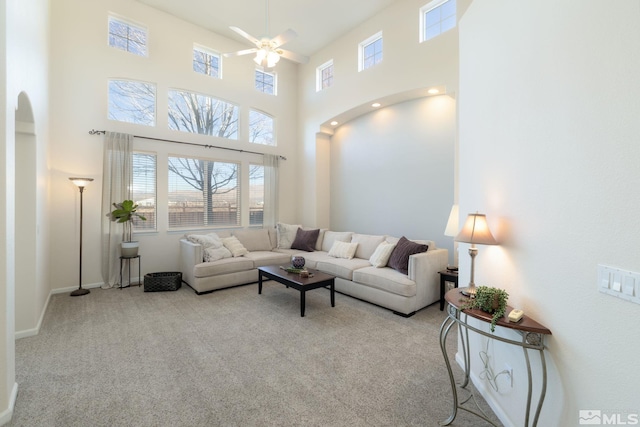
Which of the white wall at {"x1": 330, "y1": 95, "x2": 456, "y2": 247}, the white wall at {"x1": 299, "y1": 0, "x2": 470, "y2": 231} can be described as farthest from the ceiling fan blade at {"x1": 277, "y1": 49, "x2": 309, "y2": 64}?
the white wall at {"x1": 330, "y1": 95, "x2": 456, "y2": 247}

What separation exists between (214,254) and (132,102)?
3.10m

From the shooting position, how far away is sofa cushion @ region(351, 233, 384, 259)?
4.90 m

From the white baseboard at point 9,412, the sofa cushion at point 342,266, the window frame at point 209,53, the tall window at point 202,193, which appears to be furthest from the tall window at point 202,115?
the white baseboard at point 9,412

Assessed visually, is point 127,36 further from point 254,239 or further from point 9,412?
point 9,412

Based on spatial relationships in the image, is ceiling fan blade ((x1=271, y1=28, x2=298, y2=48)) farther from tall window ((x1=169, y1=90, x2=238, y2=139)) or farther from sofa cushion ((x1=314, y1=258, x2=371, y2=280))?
sofa cushion ((x1=314, y1=258, x2=371, y2=280))

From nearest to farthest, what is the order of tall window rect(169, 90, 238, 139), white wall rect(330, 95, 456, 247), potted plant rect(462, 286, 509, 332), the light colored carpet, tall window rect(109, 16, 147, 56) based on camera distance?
potted plant rect(462, 286, 509, 332), the light colored carpet, white wall rect(330, 95, 456, 247), tall window rect(109, 16, 147, 56), tall window rect(169, 90, 238, 139)

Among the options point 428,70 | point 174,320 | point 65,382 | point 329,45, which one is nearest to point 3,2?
point 65,382

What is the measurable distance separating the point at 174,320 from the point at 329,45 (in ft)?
20.1

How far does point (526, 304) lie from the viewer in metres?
1.63

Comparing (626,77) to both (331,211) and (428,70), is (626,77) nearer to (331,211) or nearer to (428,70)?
(428,70)

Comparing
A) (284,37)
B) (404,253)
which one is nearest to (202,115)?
(284,37)

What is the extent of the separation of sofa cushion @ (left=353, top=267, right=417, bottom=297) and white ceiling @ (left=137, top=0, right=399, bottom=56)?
4.61 metres

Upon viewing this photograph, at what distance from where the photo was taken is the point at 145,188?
5184 millimetres

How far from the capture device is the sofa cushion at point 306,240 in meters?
5.84
